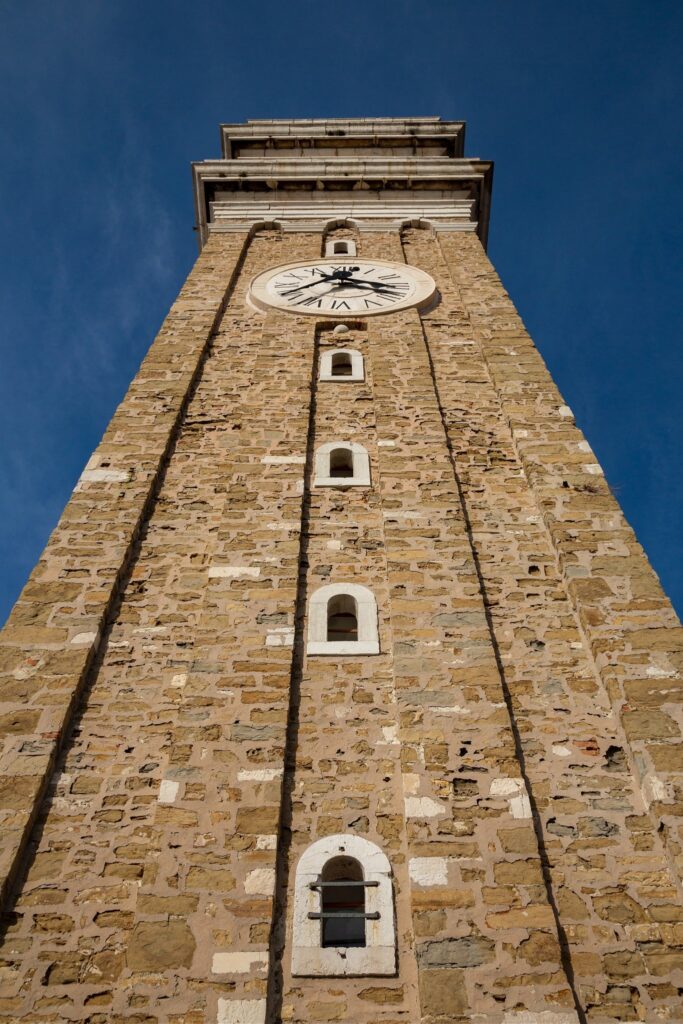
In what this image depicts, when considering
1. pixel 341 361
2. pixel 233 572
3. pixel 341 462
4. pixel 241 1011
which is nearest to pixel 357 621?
pixel 233 572

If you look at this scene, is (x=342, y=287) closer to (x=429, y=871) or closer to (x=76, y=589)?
(x=76, y=589)

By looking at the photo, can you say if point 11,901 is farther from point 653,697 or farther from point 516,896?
point 653,697

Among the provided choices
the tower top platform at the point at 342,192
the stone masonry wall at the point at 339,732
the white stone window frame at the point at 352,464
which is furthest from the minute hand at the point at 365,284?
the white stone window frame at the point at 352,464

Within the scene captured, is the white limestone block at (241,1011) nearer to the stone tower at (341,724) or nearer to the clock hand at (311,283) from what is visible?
the stone tower at (341,724)

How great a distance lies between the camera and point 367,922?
205 inches

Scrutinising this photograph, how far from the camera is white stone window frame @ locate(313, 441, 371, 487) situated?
29.8ft

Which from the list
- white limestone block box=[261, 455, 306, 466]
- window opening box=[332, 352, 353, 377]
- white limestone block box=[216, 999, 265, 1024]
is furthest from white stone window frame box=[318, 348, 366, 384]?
white limestone block box=[216, 999, 265, 1024]

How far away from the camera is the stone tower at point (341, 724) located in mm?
4980

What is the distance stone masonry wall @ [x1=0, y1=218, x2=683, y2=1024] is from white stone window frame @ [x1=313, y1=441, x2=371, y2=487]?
0.13m

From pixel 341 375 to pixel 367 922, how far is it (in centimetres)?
769

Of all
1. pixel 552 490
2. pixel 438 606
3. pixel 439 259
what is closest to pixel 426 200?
pixel 439 259

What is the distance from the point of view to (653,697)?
6504mm

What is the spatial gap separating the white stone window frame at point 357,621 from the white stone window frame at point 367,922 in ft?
5.49

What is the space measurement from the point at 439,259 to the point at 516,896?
1240 cm
